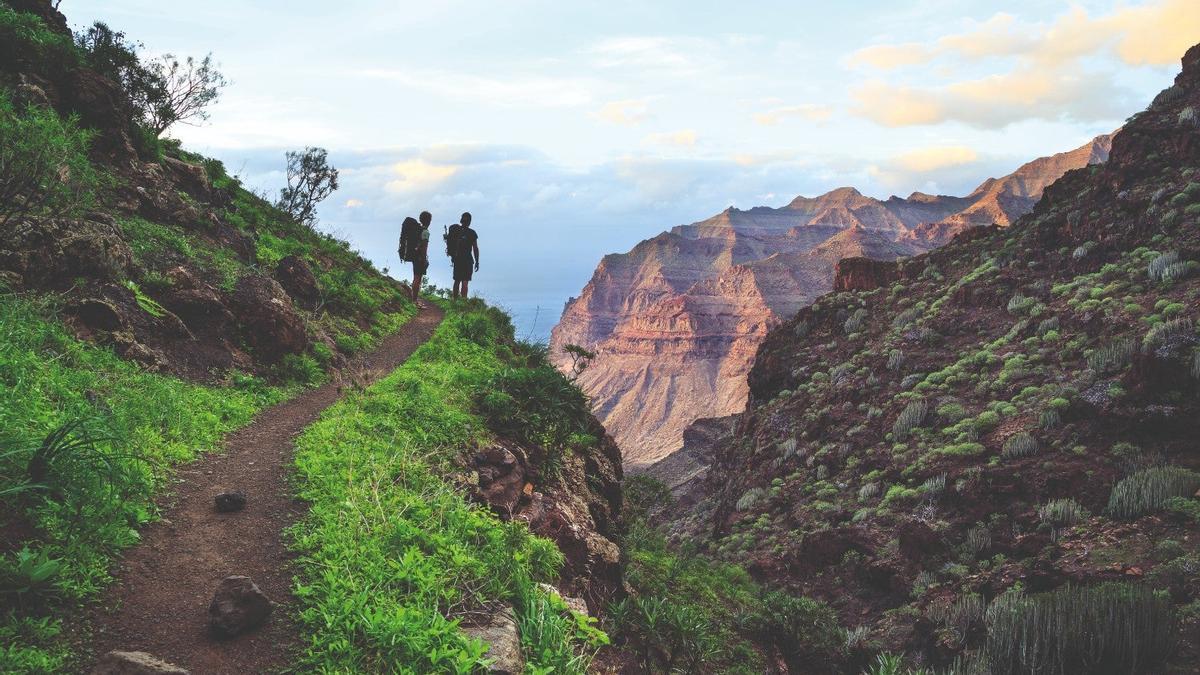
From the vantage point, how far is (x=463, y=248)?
1738 centimetres

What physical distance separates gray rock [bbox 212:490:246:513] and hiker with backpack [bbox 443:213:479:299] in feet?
41.3

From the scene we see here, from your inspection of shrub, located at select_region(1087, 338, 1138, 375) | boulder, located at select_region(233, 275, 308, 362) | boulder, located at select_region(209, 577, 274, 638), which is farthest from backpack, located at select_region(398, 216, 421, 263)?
shrub, located at select_region(1087, 338, 1138, 375)

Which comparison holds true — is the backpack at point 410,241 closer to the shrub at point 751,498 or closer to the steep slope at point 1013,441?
the steep slope at point 1013,441

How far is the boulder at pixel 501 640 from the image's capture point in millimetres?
3430

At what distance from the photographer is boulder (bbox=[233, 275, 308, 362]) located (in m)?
9.48

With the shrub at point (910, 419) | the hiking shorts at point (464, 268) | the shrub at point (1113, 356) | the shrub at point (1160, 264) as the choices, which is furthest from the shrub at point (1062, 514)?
the hiking shorts at point (464, 268)

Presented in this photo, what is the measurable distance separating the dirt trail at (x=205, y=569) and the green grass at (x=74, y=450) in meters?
0.17

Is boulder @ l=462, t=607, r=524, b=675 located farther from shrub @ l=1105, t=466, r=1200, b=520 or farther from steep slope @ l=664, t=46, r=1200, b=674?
shrub @ l=1105, t=466, r=1200, b=520

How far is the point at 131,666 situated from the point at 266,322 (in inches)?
295

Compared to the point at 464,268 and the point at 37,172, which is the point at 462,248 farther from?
the point at 37,172

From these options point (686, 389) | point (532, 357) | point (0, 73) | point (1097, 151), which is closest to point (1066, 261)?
point (532, 357)

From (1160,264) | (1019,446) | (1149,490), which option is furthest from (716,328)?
(1149,490)

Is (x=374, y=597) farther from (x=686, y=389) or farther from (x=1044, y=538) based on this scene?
(x=686, y=389)

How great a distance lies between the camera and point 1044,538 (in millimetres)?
14148
